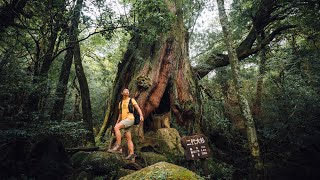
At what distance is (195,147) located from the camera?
5.59 m

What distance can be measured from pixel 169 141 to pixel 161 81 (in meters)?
2.48

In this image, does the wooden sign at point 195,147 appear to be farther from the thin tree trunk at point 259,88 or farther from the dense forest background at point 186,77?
the thin tree trunk at point 259,88

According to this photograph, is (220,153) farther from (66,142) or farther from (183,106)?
(66,142)

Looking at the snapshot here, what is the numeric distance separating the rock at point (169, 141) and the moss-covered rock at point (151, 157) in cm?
43

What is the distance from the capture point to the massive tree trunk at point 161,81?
862cm

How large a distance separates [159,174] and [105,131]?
6.30 metres

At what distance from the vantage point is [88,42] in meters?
13.7

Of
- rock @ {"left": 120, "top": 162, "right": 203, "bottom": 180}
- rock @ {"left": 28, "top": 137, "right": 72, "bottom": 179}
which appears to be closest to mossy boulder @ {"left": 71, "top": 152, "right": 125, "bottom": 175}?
rock @ {"left": 28, "top": 137, "right": 72, "bottom": 179}

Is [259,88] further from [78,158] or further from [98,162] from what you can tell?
[78,158]

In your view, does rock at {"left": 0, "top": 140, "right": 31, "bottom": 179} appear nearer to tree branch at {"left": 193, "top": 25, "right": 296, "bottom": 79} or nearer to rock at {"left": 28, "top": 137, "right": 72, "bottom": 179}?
rock at {"left": 28, "top": 137, "right": 72, "bottom": 179}

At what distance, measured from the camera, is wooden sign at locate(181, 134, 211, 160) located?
18.1ft

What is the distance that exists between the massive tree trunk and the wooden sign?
10.1 ft

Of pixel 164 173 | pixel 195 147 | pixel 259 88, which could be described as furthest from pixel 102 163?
pixel 259 88

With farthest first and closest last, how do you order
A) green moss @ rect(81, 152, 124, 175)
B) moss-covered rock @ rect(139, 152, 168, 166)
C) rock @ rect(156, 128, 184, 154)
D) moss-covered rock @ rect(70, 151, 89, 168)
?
1. rock @ rect(156, 128, 184, 154)
2. moss-covered rock @ rect(139, 152, 168, 166)
3. moss-covered rock @ rect(70, 151, 89, 168)
4. green moss @ rect(81, 152, 124, 175)
